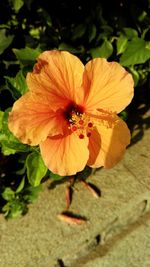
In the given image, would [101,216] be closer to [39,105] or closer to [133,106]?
[133,106]

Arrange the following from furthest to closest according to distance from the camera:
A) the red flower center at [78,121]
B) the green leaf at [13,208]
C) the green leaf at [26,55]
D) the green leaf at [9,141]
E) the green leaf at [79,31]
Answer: the green leaf at [13,208], the green leaf at [79,31], the green leaf at [26,55], the green leaf at [9,141], the red flower center at [78,121]

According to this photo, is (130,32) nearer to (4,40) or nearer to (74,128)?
(4,40)

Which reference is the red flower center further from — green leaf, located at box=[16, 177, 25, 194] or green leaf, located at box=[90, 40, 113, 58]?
green leaf, located at box=[16, 177, 25, 194]

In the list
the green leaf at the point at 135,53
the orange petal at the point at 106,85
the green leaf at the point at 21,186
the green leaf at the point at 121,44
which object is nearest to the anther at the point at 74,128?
the orange petal at the point at 106,85

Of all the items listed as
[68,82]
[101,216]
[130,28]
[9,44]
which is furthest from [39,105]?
[101,216]

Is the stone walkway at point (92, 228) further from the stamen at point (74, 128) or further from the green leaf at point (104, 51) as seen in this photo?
the stamen at point (74, 128)

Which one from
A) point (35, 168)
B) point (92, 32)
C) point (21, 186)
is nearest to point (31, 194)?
point (21, 186)
